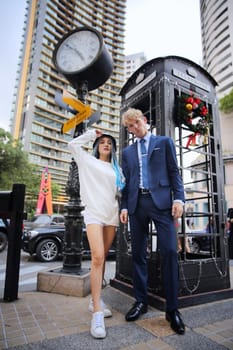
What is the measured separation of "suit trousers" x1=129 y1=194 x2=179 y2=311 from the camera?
227 centimetres

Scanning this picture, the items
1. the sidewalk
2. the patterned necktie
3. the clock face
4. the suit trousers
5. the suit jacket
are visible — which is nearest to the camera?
the sidewalk

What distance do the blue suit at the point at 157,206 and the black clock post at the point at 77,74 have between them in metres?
1.16

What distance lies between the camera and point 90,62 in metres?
3.55

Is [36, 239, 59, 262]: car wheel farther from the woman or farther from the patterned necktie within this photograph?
the patterned necktie

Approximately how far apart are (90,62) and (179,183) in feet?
7.90

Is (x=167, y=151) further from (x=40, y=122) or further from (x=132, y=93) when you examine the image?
(x=40, y=122)

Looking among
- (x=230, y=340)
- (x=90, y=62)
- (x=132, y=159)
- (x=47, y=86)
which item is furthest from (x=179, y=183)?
(x=47, y=86)

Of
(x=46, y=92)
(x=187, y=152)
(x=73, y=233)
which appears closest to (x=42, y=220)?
(x=73, y=233)

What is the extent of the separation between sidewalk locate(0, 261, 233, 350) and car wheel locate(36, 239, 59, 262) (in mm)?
4584

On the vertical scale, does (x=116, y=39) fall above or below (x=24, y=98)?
above

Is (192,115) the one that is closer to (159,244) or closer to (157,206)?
(157,206)

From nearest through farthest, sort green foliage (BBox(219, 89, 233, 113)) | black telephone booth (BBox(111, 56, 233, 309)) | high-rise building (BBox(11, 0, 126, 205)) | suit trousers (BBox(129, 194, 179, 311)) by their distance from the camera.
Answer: suit trousers (BBox(129, 194, 179, 311)) < black telephone booth (BBox(111, 56, 233, 309)) < green foliage (BBox(219, 89, 233, 113)) < high-rise building (BBox(11, 0, 126, 205))

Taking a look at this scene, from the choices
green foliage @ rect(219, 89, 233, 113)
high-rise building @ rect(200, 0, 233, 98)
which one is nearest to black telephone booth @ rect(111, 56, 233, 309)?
Result: green foliage @ rect(219, 89, 233, 113)

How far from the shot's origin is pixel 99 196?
246cm
